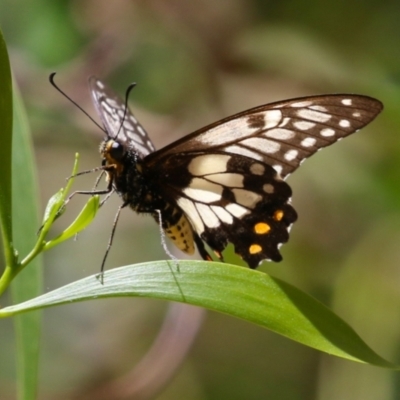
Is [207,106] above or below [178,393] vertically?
above

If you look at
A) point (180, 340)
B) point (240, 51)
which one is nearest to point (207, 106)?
point (240, 51)

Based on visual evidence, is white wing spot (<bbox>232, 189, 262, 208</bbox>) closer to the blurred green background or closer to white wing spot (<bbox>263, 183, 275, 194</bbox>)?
white wing spot (<bbox>263, 183, 275, 194</bbox>)

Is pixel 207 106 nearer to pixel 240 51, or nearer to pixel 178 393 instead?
pixel 240 51

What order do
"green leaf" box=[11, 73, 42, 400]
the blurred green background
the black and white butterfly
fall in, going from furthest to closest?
the blurred green background → the black and white butterfly → "green leaf" box=[11, 73, 42, 400]

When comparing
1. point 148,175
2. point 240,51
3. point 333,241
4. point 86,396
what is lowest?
point 86,396

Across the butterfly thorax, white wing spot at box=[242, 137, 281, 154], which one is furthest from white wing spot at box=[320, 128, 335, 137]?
the butterfly thorax

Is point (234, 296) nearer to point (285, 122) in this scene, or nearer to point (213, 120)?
point (285, 122)

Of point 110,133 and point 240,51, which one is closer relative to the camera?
point 110,133
